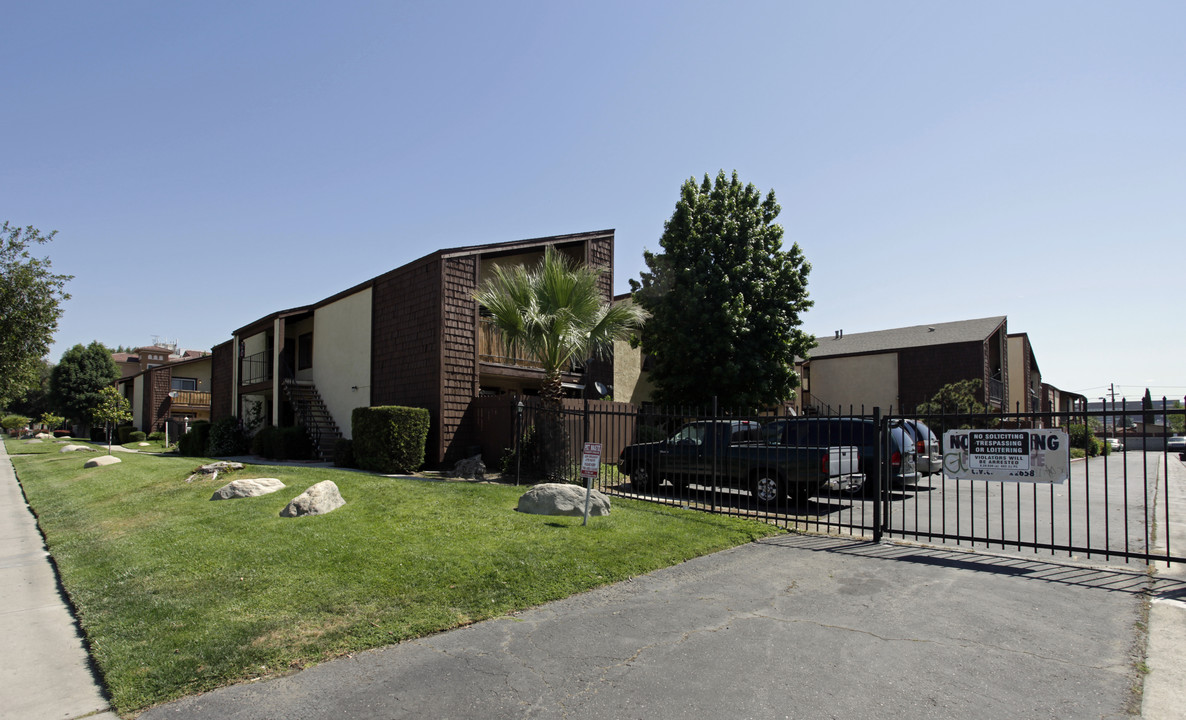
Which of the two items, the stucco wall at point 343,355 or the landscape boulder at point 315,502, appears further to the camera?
the stucco wall at point 343,355

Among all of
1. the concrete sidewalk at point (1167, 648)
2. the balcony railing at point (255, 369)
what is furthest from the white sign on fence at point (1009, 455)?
the balcony railing at point (255, 369)

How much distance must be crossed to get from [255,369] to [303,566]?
22.4 meters

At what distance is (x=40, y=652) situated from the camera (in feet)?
16.1

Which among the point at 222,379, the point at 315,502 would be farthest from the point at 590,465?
the point at 222,379

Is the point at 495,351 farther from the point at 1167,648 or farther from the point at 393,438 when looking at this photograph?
the point at 1167,648

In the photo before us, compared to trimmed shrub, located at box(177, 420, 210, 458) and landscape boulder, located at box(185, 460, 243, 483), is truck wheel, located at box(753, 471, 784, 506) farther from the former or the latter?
trimmed shrub, located at box(177, 420, 210, 458)

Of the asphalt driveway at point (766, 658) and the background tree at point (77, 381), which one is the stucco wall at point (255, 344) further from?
the background tree at point (77, 381)

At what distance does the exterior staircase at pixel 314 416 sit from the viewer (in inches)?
802

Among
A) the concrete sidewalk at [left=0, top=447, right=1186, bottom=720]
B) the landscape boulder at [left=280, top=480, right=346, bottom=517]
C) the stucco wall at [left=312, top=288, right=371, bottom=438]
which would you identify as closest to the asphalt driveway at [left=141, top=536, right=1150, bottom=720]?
the concrete sidewalk at [left=0, top=447, right=1186, bottom=720]

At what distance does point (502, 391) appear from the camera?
21.0 m

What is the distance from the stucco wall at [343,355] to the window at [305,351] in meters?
1.74

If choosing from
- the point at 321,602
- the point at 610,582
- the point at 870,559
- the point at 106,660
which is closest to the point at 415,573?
the point at 321,602

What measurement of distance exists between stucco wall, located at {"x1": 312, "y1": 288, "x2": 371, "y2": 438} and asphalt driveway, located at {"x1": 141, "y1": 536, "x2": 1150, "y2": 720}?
600 inches

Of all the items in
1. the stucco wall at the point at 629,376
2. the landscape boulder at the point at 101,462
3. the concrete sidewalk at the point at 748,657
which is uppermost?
the stucco wall at the point at 629,376
